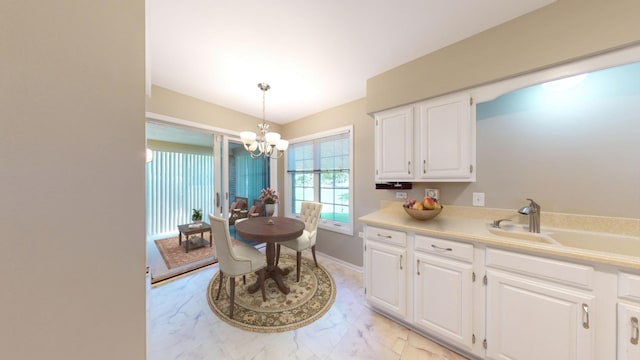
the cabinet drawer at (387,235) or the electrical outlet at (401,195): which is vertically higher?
the electrical outlet at (401,195)

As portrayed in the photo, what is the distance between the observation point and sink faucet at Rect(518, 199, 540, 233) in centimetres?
154

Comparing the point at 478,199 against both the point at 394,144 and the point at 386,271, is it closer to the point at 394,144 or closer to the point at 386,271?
the point at 394,144

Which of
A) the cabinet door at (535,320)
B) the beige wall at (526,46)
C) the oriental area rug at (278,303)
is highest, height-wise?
the beige wall at (526,46)

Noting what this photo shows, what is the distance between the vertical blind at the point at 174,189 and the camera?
15.0 ft

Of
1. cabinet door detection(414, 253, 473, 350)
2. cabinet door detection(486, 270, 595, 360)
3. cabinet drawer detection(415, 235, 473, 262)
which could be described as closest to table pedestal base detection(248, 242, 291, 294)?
cabinet door detection(414, 253, 473, 350)

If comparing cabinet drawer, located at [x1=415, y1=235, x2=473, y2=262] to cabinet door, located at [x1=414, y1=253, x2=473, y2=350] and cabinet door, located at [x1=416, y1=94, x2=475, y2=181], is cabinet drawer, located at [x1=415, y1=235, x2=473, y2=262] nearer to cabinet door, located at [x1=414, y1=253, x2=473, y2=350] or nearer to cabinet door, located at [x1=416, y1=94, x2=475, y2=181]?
cabinet door, located at [x1=414, y1=253, x2=473, y2=350]

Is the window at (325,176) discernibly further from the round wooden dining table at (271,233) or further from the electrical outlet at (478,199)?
the electrical outlet at (478,199)

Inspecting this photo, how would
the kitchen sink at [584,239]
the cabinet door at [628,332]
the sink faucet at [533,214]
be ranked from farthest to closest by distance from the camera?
the sink faucet at [533,214]
the kitchen sink at [584,239]
the cabinet door at [628,332]

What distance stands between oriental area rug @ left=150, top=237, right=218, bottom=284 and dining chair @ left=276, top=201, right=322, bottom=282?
1290mm

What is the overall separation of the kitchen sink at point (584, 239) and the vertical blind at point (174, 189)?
4.89 meters

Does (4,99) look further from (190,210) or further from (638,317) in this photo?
(190,210)

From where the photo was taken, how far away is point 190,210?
509cm

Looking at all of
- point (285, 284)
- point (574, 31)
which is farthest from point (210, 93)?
point (574, 31)

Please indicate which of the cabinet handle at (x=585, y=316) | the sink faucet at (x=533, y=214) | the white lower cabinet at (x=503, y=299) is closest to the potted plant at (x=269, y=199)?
the white lower cabinet at (x=503, y=299)
